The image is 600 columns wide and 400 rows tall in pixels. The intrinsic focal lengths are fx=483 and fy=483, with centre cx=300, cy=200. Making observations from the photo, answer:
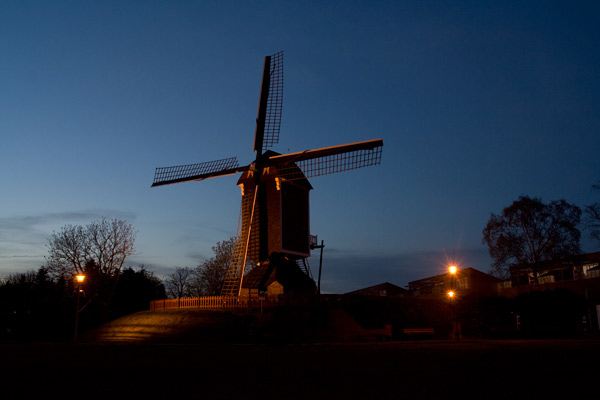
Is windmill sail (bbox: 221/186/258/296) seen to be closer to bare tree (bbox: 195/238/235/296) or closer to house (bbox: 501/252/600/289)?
bare tree (bbox: 195/238/235/296)

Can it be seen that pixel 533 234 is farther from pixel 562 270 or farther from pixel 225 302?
pixel 225 302

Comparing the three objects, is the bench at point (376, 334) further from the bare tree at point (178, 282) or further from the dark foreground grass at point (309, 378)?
the bare tree at point (178, 282)

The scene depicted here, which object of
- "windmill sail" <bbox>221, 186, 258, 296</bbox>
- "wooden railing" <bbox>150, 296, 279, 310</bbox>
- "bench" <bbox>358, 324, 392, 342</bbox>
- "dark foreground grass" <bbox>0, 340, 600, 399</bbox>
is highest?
"windmill sail" <bbox>221, 186, 258, 296</bbox>

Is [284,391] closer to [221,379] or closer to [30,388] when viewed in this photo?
[221,379]

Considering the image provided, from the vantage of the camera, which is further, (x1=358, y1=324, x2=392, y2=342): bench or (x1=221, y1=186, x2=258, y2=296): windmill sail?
(x1=221, y1=186, x2=258, y2=296): windmill sail

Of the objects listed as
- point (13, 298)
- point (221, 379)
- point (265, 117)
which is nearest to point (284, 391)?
point (221, 379)

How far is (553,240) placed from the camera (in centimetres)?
4309

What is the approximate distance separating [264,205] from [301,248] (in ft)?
13.4

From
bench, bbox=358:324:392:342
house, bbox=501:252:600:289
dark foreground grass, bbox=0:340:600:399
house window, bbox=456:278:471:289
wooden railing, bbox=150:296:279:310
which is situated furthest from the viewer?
house window, bbox=456:278:471:289

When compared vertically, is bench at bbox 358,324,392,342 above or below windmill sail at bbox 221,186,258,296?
below

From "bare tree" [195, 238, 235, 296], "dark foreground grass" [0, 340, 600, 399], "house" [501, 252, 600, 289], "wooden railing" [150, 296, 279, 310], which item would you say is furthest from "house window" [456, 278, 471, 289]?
"dark foreground grass" [0, 340, 600, 399]

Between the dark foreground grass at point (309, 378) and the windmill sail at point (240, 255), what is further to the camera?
the windmill sail at point (240, 255)

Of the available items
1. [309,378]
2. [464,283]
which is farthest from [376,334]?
[464,283]

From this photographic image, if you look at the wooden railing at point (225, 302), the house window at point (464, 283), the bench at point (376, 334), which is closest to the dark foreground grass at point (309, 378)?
the bench at point (376, 334)
